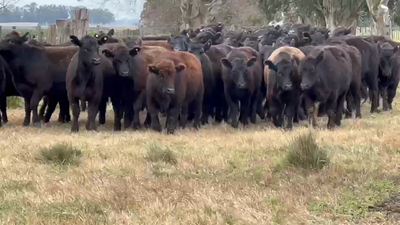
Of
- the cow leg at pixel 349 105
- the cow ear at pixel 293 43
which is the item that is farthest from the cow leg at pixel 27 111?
the cow leg at pixel 349 105

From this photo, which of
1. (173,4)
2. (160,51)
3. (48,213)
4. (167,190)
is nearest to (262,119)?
(160,51)

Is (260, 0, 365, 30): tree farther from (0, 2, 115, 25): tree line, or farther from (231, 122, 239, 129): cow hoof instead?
(0, 2, 115, 25): tree line

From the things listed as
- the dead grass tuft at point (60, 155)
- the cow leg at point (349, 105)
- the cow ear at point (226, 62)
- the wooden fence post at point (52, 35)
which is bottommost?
the cow leg at point (349, 105)

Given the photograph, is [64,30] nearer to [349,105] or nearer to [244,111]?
[244,111]

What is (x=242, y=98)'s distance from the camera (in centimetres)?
1598

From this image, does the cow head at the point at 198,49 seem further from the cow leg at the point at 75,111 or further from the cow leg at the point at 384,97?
the cow leg at the point at 384,97

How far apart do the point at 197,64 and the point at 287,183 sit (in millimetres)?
7326

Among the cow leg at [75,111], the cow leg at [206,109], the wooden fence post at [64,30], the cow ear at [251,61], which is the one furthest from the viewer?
the wooden fence post at [64,30]

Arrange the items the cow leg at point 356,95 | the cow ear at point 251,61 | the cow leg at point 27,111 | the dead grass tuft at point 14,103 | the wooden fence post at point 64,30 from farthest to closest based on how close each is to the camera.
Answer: the wooden fence post at point 64,30 → the dead grass tuft at point 14,103 → the cow leg at point 356,95 → the cow leg at point 27,111 → the cow ear at point 251,61

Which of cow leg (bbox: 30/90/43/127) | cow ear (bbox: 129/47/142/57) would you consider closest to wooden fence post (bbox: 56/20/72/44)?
cow leg (bbox: 30/90/43/127)

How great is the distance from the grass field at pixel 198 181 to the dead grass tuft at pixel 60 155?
1cm

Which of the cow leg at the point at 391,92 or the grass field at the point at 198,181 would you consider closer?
the grass field at the point at 198,181

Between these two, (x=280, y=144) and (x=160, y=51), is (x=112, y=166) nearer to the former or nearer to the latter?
(x=280, y=144)

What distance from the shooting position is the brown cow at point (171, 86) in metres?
14.4
